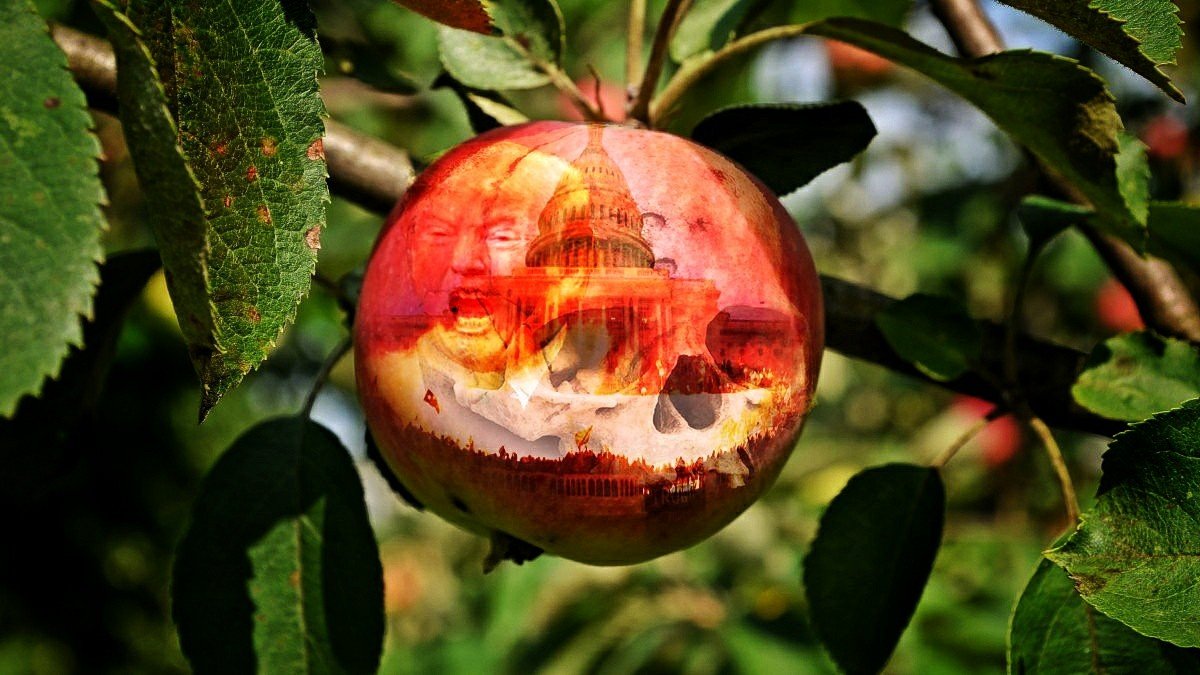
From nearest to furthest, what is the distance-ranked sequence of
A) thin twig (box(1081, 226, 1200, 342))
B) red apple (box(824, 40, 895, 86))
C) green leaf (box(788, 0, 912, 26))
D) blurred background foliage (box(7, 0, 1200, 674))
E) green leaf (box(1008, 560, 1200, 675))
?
1. green leaf (box(1008, 560, 1200, 675))
2. thin twig (box(1081, 226, 1200, 342))
3. green leaf (box(788, 0, 912, 26))
4. blurred background foliage (box(7, 0, 1200, 674))
5. red apple (box(824, 40, 895, 86))

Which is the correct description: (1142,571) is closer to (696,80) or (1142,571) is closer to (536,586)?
(696,80)

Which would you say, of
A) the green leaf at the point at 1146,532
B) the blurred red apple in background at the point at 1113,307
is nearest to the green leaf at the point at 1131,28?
the green leaf at the point at 1146,532

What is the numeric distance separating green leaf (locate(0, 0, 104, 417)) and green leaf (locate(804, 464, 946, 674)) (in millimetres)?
492

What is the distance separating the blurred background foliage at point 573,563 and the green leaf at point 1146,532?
410mm

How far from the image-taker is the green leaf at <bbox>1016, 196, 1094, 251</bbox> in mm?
701

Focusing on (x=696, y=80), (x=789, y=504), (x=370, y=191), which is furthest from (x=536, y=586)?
(x=696, y=80)

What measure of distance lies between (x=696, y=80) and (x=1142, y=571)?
15.1 inches

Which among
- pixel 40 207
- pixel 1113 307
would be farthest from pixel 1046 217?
pixel 1113 307

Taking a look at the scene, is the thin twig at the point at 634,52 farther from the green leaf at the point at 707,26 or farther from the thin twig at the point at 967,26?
the thin twig at the point at 967,26

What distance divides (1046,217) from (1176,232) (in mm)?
83

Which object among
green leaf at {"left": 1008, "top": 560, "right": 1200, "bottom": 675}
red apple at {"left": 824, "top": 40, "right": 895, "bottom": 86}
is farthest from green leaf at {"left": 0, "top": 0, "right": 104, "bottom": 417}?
red apple at {"left": 824, "top": 40, "right": 895, "bottom": 86}

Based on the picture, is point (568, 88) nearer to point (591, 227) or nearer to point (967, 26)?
point (591, 227)

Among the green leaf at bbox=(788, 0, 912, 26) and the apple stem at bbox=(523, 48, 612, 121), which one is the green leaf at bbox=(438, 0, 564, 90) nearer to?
the apple stem at bbox=(523, 48, 612, 121)

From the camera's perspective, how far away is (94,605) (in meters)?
1.42
